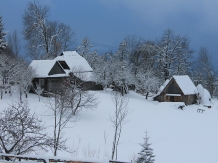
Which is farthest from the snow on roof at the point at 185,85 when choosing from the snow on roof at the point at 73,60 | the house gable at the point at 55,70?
the house gable at the point at 55,70

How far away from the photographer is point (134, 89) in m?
48.0

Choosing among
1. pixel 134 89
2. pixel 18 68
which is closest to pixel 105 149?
pixel 18 68

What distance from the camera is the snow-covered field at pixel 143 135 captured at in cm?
1450

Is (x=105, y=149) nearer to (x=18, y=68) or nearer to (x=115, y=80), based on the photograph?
(x=18, y=68)

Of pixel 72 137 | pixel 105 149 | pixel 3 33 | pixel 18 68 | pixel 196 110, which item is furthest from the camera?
pixel 3 33

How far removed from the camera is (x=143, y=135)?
19188 mm

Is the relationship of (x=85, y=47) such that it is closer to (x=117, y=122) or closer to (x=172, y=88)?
(x=172, y=88)

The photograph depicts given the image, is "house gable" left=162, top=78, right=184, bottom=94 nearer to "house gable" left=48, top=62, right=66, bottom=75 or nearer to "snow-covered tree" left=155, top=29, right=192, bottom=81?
"snow-covered tree" left=155, top=29, right=192, bottom=81

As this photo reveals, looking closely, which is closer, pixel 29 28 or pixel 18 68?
pixel 18 68

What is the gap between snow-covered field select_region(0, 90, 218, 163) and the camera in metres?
14.5

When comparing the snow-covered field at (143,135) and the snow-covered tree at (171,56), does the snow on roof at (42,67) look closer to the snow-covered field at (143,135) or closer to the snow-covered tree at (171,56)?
the snow-covered field at (143,135)

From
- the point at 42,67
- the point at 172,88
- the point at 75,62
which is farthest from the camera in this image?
the point at 75,62

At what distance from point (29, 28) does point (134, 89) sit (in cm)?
2449

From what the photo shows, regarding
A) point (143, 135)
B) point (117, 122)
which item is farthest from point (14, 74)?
point (143, 135)
